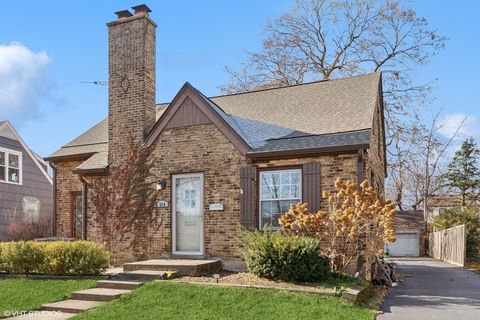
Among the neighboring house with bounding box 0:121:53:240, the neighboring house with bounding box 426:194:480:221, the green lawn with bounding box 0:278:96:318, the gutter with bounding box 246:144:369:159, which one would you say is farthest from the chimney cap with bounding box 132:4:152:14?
the neighboring house with bounding box 426:194:480:221

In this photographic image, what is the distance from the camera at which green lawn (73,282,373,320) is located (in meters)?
7.39

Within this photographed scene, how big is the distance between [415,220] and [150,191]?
22.0 m

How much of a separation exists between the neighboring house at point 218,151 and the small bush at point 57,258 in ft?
6.28

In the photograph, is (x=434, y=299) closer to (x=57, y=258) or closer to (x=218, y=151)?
(x=218, y=151)

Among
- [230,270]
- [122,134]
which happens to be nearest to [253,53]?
[122,134]

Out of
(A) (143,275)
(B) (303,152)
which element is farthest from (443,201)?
(A) (143,275)

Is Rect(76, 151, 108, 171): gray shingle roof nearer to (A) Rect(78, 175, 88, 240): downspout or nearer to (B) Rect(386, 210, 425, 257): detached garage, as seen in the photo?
(A) Rect(78, 175, 88, 240): downspout

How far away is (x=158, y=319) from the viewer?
7.46 m

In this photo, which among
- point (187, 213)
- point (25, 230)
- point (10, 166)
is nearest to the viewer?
point (187, 213)

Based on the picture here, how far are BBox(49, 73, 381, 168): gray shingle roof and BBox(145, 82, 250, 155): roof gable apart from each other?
28 cm

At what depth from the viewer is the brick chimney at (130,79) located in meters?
13.3

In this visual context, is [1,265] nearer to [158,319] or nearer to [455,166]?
[158,319]

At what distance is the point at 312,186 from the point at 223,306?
13.2 ft

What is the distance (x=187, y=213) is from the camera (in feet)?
40.0
